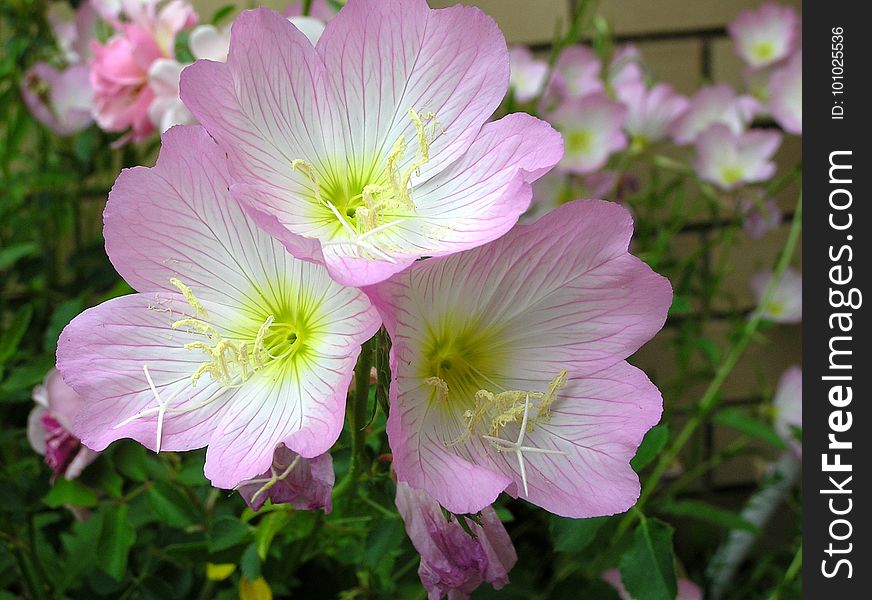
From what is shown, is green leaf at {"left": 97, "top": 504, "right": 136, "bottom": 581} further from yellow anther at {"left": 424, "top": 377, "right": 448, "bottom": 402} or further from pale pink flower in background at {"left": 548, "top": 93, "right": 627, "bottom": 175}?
pale pink flower in background at {"left": 548, "top": 93, "right": 627, "bottom": 175}

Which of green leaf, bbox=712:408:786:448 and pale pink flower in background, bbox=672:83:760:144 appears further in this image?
pale pink flower in background, bbox=672:83:760:144

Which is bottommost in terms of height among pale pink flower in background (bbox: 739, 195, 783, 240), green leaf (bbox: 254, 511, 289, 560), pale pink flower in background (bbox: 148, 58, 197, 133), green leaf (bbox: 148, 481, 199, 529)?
green leaf (bbox: 148, 481, 199, 529)

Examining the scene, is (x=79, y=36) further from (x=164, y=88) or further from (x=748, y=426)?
(x=748, y=426)

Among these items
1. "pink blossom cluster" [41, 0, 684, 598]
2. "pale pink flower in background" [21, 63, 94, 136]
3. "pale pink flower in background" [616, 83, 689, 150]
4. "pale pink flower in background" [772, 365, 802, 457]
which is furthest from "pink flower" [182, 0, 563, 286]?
"pale pink flower in background" [772, 365, 802, 457]

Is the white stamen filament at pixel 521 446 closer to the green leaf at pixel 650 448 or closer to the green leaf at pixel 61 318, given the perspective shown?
the green leaf at pixel 650 448

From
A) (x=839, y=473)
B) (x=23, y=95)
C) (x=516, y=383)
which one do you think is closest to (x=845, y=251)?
(x=839, y=473)

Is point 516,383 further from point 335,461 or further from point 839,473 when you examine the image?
point 839,473

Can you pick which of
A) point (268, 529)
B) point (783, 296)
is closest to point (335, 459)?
point (268, 529)

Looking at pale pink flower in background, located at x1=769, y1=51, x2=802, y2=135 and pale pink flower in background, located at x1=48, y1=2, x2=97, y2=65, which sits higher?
pale pink flower in background, located at x1=48, y1=2, x2=97, y2=65
